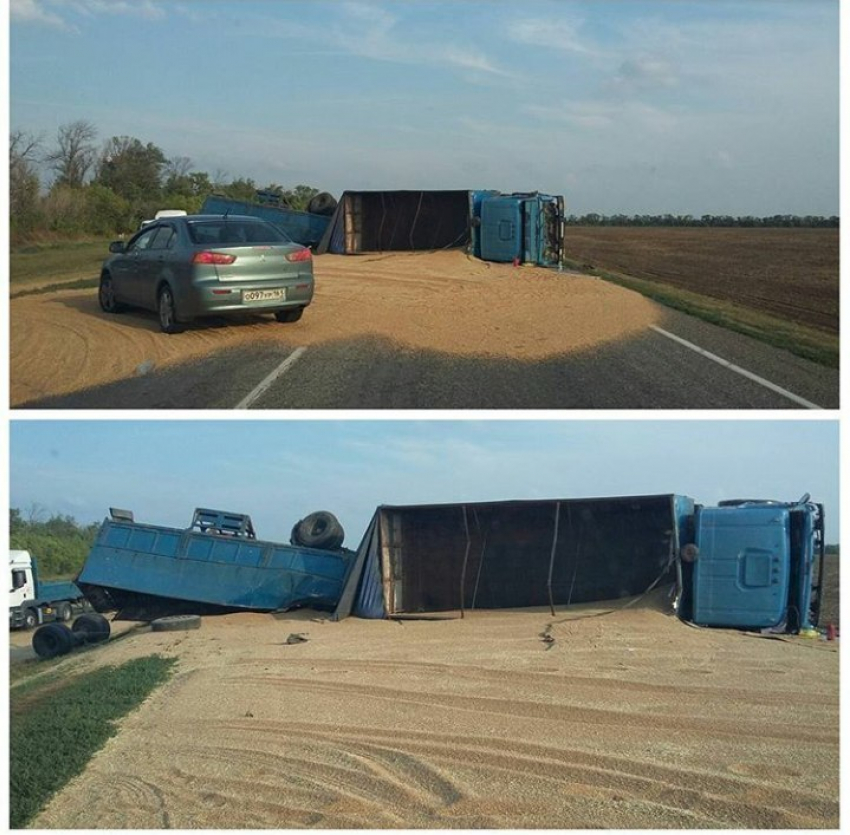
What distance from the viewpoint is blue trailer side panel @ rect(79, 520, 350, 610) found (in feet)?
62.8

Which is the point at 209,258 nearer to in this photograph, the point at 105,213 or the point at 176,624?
the point at 176,624

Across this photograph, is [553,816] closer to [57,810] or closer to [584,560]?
[57,810]

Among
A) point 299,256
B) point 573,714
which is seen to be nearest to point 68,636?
point 299,256

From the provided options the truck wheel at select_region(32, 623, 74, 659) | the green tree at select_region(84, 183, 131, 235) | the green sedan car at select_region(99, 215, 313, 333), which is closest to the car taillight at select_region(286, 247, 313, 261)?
the green sedan car at select_region(99, 215, 313, 333)

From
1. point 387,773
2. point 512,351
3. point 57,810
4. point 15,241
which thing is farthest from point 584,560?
point 15,241

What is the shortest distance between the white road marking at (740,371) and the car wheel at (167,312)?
7371 mm

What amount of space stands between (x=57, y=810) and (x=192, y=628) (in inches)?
408

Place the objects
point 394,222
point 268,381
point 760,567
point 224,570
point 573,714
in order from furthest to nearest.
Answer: point 394,222 < point 224,570 < point 760,567 < point 268,381 < point 573,714

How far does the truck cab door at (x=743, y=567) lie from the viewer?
605 inches

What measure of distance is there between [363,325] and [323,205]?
43.6 ft

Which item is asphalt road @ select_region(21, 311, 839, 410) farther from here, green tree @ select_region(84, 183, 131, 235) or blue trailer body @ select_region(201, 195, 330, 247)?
green tree @ select_region(84, 183, 131, 235)

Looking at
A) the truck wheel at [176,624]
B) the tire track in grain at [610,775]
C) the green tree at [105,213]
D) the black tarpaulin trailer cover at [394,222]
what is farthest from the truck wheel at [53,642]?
the green tree at [105,213]

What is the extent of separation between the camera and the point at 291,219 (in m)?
28.7

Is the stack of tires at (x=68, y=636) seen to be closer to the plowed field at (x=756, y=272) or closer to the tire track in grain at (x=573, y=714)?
the tire track in grain at (x=573, y=714)
